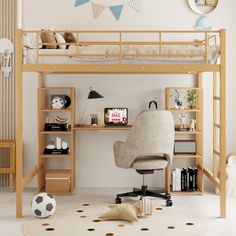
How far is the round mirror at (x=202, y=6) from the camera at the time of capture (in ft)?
21.0

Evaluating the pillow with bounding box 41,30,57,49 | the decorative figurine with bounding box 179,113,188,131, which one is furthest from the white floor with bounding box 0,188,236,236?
the pillow with bounding box 41,30,57,49

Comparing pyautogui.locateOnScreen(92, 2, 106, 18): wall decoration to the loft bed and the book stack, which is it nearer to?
the loft bed

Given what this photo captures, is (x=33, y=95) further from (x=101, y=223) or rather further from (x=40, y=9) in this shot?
(x=101, y=223)

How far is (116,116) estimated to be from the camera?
6305mm

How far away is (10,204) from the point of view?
18.5 feet

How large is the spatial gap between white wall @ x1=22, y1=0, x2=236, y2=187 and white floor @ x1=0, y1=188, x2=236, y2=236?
313mm

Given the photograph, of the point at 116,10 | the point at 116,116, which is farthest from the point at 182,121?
the point at 116,10

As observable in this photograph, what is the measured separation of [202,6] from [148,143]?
2035 mm

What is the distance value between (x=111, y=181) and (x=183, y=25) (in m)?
2.09

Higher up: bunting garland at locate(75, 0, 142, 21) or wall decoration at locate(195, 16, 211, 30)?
bunting garland at locate(75, 0, 142, 21)

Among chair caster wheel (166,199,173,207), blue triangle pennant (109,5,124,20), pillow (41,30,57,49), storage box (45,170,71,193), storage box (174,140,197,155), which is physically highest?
blue triangle pennant (109,5,124,20)

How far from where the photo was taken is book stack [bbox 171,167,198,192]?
6.16 metres

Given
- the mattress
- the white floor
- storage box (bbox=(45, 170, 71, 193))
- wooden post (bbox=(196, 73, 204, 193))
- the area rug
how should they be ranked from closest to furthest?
the area rug < the white floor < the mattress < storage box (bbox=(45, 170, 71, 193)) < wooden post (bbox=(196, 73, 204, 193))

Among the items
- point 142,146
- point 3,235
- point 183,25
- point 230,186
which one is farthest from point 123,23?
point 3,235
